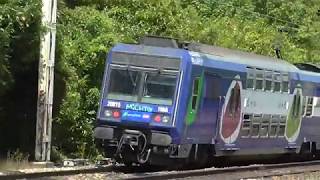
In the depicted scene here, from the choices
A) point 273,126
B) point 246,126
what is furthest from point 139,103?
point 273,126

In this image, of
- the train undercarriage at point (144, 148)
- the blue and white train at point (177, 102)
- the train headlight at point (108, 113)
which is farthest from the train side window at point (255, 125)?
the train headlight at point (108, 113)

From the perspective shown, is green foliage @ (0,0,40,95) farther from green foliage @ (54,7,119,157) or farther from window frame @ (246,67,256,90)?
window frame @ (246,67,256,90)

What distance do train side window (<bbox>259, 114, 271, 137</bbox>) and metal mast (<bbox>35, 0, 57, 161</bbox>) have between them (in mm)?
6747

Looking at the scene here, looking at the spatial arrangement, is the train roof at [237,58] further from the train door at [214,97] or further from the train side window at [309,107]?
the train side window at [309,107]

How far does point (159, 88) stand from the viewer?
1653 cm

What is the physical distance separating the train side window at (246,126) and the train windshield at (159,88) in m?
4.11

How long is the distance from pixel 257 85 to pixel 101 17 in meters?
7.04

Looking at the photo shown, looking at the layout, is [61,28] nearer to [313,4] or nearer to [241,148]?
[241,148]

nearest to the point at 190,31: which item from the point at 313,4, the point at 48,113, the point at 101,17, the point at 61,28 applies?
the point at 101,17

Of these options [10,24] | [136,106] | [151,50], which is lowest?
[136,106]

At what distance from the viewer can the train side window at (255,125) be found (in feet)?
66.9

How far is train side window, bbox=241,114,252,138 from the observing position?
19.8 meters

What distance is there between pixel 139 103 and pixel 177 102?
3.04ft

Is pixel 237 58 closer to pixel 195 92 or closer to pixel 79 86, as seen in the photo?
pixel 195 92
